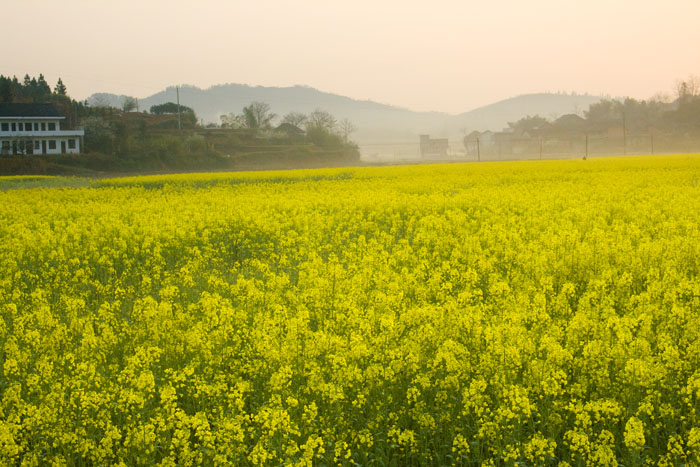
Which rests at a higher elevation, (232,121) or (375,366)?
(232,121)

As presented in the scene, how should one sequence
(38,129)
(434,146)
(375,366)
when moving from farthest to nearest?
1. (434,146)
2. (38,129)
3. (375,366)

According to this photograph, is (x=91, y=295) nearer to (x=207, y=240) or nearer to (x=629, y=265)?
(x=207, y=240)

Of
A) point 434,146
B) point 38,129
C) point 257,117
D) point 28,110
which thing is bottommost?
point 434,146

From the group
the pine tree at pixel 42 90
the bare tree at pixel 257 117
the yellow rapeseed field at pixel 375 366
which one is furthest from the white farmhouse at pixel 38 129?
the yellow rapeseed field at pixel 375 366

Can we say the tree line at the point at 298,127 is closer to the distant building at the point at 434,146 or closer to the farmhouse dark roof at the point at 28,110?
the distant building at the point at 434,146

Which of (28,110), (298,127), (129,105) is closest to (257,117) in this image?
(298,127)

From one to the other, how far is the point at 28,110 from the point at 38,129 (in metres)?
2.71

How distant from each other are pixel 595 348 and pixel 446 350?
1.15 m

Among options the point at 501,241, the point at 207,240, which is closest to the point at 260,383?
the point at 501,241

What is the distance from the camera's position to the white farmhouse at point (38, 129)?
236 ft

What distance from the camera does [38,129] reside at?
7425cm

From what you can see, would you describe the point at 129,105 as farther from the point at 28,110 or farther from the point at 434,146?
the point at 434,146

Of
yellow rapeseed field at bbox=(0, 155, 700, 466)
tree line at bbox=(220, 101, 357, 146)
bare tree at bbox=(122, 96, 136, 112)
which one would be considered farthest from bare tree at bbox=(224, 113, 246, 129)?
yellow rapeseed field at bbox=(0, 155, 700, 466)

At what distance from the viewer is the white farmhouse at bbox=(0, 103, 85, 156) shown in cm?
7206
